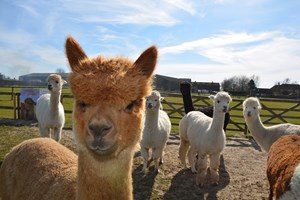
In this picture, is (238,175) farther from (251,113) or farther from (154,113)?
(154,113)

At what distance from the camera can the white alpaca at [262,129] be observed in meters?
6.74

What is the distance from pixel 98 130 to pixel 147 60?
2.66 feet

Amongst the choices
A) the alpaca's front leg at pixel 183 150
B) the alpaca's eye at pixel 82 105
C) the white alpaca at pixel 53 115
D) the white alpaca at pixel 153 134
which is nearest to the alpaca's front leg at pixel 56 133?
the white alpaca at pixel 53 115

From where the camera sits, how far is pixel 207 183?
6.39 m

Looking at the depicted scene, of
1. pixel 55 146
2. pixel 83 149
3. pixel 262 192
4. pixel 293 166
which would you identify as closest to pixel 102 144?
pixel 83 149

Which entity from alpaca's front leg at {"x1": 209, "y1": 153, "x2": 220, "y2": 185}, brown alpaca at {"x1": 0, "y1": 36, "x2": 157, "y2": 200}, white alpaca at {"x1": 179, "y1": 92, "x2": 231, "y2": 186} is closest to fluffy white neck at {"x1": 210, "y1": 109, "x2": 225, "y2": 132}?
white alpaca at {"x1": 179, "y1": 92, "x2": 231, "y2": 186}

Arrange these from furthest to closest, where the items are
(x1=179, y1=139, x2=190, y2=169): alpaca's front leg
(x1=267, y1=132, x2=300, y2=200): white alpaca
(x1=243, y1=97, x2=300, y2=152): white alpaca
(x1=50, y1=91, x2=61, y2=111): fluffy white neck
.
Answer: (x1=50, y1=91, x2=61, y2=111): fluffy white neck → (x1=179, y1=139, x2=190, y2=169): alpaca's front leg → (x1=243, y1=97, x2=300, y2=152): white alpaca → (x1=267, y1=132, x2=300, y2=200): white alpaca

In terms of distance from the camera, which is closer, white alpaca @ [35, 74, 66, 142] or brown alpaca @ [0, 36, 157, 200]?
brown alpaca @ [0, 36, 157, 200]

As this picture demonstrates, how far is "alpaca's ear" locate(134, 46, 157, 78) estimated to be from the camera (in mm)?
2231

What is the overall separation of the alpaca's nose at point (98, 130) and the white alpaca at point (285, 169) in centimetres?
269

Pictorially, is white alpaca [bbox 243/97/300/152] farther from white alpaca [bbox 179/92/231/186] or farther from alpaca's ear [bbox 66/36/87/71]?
alpaca's ear [bbox 66/36/87/71]

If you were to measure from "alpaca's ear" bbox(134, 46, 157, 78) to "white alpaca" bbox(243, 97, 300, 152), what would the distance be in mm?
5616

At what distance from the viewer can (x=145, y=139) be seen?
260 inches

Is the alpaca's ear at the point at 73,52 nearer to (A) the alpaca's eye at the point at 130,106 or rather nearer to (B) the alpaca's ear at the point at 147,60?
(B) the alpaca's ear at the point at 147,60
